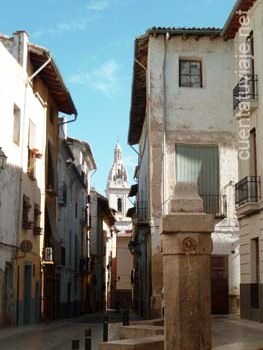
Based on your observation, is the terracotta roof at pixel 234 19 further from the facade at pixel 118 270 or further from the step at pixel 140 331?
the facade at pixel 118 270

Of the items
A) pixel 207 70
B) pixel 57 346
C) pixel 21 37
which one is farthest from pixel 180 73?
pixel 57 346

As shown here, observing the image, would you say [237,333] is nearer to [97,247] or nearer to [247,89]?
[247,89]

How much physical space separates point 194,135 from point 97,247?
29.4m

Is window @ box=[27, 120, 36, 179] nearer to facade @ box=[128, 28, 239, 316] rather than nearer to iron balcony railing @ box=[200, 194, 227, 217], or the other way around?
facade @ box=[128, 28, 239, 316]

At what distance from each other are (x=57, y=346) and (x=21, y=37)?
42.1 ft

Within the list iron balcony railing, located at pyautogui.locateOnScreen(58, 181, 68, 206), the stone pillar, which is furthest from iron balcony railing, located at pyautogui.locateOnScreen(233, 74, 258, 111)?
iron balcony railing, located at pyautogui.locateOnScreen(58, 181, 68, 206)

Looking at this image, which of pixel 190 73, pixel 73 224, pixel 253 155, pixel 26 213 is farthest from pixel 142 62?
Result: pixel 73 224

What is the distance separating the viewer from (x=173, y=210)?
373 inches

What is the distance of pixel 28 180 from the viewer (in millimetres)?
25406

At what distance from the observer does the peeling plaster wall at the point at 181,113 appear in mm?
25828

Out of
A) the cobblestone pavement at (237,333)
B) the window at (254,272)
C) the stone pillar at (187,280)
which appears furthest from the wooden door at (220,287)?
the stone pillar at (187,280)

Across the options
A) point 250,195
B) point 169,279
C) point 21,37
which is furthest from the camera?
point 21,37

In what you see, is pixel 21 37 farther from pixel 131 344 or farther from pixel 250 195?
pixel 131 344

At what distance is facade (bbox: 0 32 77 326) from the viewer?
22219mm
